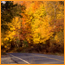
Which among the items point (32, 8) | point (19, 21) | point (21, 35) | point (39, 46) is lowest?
point (39, 46)

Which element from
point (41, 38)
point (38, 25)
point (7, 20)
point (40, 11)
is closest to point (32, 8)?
point (40, 11)

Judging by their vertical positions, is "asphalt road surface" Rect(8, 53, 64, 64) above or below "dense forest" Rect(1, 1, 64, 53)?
below

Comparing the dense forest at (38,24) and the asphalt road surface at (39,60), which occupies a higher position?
the dense forest at (38,24)

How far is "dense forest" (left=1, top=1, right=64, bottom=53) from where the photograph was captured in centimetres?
2120

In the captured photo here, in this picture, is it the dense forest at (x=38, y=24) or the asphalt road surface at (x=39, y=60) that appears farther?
the dense forest at (x=38, y=24)

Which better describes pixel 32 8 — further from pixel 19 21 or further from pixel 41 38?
pixel 41 38

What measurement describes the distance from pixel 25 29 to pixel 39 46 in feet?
17.9

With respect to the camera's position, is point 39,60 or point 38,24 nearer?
point 39,60

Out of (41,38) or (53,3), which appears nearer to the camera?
(53,3)

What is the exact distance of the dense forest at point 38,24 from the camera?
69.6 ft

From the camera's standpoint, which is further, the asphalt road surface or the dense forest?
the dense forest

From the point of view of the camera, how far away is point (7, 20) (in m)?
21.5

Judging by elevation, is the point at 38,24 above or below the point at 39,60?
above

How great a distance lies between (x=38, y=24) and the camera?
34.4 metres
